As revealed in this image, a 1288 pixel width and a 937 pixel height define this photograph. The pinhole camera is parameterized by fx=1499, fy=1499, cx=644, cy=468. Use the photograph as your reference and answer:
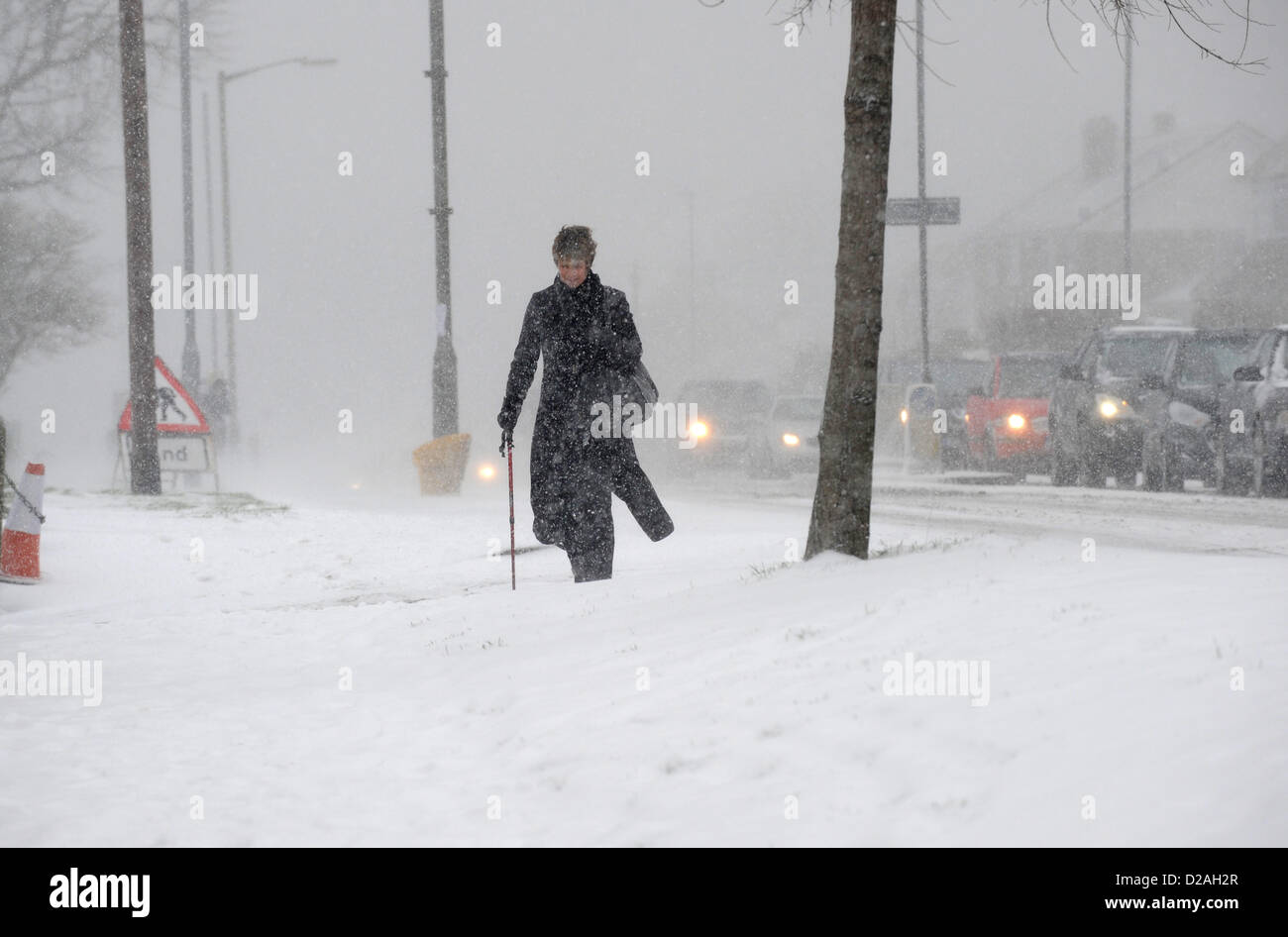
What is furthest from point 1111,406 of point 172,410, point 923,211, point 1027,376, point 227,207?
point 227,207

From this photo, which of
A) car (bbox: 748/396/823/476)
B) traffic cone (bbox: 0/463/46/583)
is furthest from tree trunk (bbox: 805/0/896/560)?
car (bbox: 748/396/823/476)

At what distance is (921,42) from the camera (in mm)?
26469

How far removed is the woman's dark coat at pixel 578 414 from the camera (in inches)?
348

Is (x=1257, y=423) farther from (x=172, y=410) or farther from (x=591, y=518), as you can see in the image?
(x=172, y=410)

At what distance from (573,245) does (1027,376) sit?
1408 cm

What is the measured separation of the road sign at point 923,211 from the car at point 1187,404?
6.74 meters

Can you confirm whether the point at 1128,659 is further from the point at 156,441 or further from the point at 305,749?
the point at 156,441

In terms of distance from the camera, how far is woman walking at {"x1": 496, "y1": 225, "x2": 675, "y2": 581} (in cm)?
880

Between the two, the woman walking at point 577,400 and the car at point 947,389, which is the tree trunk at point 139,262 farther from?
the car at point 947,389

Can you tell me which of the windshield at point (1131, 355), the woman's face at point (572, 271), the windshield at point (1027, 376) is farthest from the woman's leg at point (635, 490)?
the windshield at point (1027, 376)

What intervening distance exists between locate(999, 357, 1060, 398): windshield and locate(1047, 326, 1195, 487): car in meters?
2.44

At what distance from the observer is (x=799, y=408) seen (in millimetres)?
24625

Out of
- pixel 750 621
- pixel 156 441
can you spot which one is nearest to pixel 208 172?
pixel 156 441

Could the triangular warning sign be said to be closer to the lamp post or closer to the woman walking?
the woman walking
